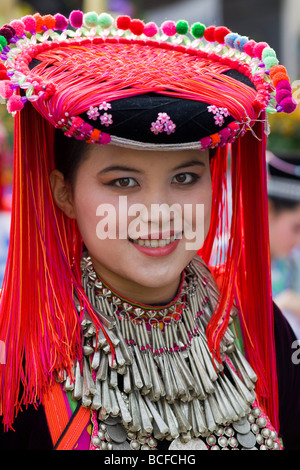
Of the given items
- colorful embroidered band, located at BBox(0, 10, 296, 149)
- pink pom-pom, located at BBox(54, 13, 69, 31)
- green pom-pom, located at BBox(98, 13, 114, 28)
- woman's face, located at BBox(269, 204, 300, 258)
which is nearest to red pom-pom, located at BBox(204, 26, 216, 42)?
colorful embroidered band, located at BBox(0, 10, 296, 149)

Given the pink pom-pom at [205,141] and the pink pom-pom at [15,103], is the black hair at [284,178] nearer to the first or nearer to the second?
A: the pink pom-pom at [205,141]

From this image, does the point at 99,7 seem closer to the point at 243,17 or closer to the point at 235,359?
the point at 243,17

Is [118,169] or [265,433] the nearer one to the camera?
[118,169]

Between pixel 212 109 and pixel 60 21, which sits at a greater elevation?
pixel 60 21

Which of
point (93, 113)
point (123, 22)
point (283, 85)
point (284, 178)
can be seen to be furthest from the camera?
point (284, 178)

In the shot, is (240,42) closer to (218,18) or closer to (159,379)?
(159,379)

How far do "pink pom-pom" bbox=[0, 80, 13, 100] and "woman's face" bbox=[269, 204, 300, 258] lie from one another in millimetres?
2202

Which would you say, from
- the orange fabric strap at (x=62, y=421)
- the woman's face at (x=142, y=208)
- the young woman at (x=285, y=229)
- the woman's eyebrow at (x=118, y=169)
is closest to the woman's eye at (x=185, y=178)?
the woman's face at (x=142, y=208)

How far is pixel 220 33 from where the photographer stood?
1.53 meters

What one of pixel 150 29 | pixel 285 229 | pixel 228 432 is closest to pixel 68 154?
pixel 150 29

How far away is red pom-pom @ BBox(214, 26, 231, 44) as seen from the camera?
153 cm

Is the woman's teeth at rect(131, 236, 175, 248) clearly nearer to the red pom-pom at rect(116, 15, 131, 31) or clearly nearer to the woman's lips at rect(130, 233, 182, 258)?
the woman's lips at rect(130, 233, 182, 258)

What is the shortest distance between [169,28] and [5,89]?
1.65ft
